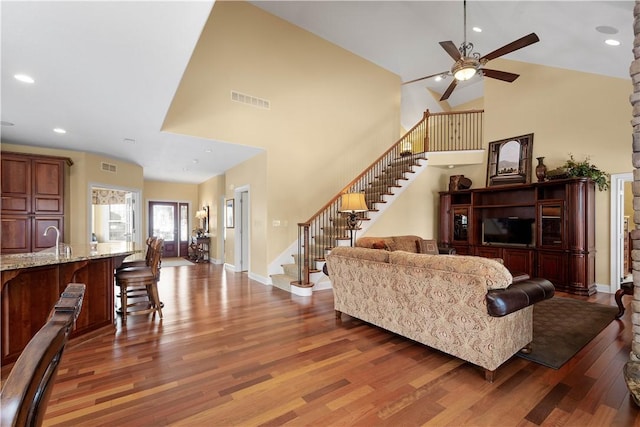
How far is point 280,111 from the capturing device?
6.35 metres

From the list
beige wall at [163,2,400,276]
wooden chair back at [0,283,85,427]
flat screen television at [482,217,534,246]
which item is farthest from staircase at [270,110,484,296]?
wooden chair back at [0,283,85,427]

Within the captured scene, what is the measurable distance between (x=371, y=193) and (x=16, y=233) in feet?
22.7

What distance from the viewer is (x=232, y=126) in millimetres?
5750

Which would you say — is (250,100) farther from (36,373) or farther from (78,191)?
(36,373)

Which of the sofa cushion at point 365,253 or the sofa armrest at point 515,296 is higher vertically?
the sofa cushion at point 365,253

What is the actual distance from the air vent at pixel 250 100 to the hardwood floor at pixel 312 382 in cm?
414

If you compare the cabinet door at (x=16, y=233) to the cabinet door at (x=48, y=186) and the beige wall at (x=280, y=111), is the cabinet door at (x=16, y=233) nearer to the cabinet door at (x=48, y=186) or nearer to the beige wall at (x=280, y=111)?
the cabinet door at (x=48, y=186)

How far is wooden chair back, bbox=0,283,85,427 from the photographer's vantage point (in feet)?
1.99

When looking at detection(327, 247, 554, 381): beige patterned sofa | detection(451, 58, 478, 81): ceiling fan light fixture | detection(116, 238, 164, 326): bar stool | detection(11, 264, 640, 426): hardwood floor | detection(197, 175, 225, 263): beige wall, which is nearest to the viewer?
detection(11, 264, 640, 426): hardwood floor

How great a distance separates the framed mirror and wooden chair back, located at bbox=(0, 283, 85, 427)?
761 cm

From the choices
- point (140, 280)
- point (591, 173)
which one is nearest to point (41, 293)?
point (140, 280)

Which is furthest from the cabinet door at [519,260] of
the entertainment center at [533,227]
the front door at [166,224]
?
the front door at [166,224]

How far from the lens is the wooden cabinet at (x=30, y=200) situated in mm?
5109

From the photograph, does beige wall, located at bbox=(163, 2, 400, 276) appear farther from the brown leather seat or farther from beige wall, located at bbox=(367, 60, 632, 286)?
the brown leather seat
